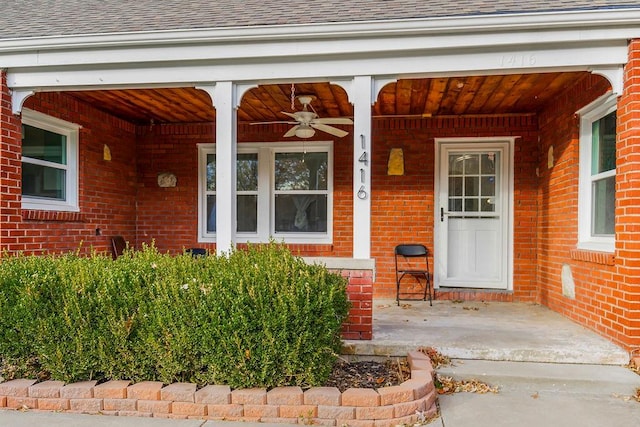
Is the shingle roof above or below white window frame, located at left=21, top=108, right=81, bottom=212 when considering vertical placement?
above

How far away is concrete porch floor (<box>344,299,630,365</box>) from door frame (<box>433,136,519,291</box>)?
3.03 ft

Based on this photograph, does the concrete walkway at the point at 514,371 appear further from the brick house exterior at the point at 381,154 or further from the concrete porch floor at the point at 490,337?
the brick house exterior at the point at 381,154

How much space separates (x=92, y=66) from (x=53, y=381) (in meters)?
2.97

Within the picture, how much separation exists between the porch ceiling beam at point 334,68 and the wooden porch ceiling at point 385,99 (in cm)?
64

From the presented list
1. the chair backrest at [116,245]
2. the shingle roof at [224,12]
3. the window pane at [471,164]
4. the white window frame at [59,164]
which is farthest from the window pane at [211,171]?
the window pane at [471,164]

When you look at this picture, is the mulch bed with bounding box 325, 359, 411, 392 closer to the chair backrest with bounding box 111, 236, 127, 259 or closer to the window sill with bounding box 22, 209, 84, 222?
the window sill with bounding box 22, 209, 84, 222

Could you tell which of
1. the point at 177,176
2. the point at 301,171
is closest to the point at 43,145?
the point at 177,176

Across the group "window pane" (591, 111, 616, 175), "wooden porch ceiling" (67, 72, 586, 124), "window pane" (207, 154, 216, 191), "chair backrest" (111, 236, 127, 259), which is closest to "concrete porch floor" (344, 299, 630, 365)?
"window pane" (591, 111, 616, 175)

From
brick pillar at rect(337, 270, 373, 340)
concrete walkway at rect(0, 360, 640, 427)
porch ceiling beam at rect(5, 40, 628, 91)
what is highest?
porch ceiling beam at rect(5, 40, 628, 91)

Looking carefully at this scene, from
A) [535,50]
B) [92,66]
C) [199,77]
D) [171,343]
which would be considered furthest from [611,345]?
[92,66]

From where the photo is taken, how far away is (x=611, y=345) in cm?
383

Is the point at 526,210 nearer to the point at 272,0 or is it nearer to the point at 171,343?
the point at 272,0

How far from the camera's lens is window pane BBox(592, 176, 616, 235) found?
433cm

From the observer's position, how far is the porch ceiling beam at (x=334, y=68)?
3.88m
